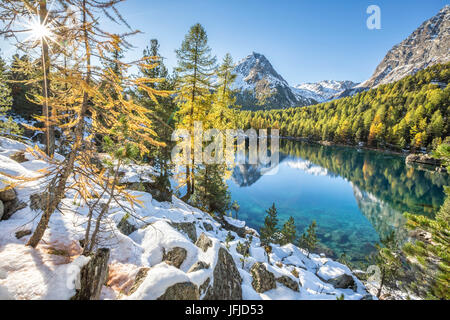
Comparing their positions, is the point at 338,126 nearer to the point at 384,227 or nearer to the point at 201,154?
the point at 384,227

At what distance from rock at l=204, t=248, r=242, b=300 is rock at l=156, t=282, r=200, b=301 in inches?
21.4

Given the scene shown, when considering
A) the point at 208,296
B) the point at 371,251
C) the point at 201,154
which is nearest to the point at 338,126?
the point at 371,251

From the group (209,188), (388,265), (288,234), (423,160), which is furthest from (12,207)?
(423,160)

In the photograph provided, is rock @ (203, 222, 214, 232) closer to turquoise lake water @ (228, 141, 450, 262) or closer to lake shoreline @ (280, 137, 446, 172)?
turquoise lake water @ (228, 141, 450, 262)

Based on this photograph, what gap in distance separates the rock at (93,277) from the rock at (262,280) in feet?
11.8

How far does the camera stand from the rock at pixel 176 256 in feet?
13.7

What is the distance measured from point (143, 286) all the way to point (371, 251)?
934 inches

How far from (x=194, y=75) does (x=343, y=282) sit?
619 inches

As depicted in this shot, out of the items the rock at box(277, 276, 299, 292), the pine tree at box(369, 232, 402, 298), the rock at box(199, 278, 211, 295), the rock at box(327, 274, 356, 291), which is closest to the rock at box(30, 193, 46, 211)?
the rock at box(199, 278, 211, 295)

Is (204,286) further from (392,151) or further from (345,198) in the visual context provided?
(392,151)

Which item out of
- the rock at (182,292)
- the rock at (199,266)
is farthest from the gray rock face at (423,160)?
the rock at (182,292)

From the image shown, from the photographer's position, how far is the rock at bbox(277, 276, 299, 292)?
4.80m

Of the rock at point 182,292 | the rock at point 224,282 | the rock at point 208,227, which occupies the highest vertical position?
the rock at point 182,292

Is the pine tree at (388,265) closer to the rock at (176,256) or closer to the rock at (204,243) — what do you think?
the rock at (204,243)
